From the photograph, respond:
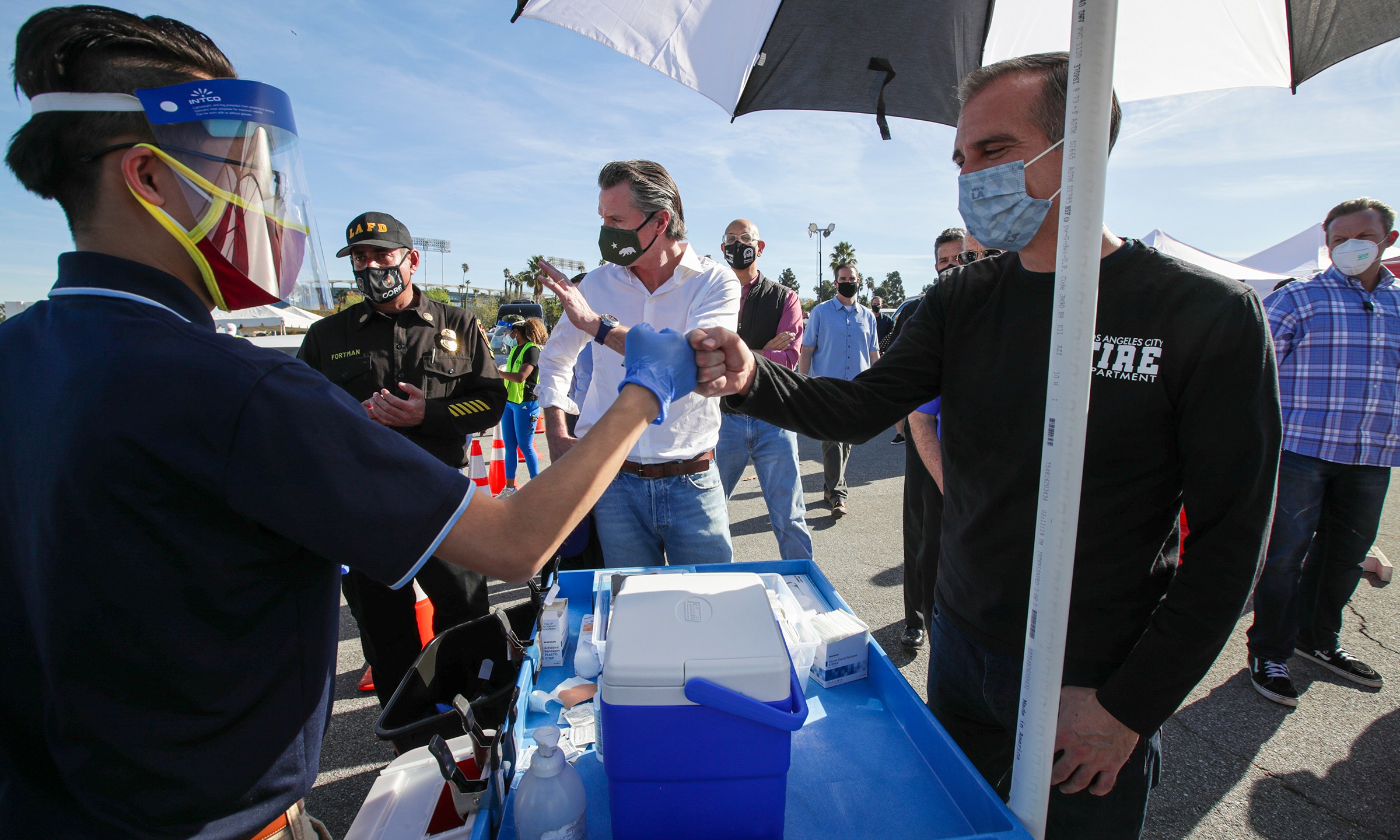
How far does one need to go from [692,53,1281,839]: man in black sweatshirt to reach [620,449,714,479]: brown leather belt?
1039mm

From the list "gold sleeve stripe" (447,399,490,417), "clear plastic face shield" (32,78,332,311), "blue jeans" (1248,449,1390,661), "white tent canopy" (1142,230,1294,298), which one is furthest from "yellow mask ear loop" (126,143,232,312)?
"white tent canopy" (1142,230,1294,298)

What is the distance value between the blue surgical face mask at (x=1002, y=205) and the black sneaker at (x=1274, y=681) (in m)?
3.24

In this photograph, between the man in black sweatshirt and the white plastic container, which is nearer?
the man in black sweatshirt

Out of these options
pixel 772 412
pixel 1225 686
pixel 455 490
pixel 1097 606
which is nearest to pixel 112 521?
pixel 455 490

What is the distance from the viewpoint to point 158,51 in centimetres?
107

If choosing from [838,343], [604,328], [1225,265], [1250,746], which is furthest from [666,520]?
[1225,265]

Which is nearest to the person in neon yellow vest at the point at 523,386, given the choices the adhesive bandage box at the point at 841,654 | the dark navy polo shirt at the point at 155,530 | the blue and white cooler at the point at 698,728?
the adhesive bandage box at the point at 841,654

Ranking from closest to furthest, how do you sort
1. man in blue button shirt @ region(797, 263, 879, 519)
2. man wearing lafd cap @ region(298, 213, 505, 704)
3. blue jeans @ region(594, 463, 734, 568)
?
blue jeans @ region(594, 463, 734, 568) → man wearing lafd cap @ region(298, 213, 505, 704) → man in blue button shirt @ region(797, 263, 879, 519)

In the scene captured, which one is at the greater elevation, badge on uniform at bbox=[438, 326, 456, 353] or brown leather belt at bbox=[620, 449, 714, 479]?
badge on uniform at bbox=[438, 326, 456, 353]

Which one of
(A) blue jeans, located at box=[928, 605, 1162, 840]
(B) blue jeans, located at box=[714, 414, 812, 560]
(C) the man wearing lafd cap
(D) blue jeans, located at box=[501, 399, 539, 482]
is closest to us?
(A) blue jeans, located at box=[928, 605, 1162, 840]

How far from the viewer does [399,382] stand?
2.96 metres

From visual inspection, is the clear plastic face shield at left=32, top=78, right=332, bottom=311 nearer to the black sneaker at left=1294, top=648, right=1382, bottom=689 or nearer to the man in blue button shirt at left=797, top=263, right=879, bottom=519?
the black sneaker at left=1294, top=648, right=1382, bottom=689

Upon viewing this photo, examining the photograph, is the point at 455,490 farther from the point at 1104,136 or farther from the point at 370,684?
the point at 370,684

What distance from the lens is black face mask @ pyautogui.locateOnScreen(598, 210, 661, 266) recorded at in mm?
2568
